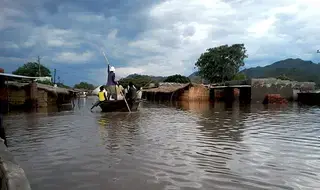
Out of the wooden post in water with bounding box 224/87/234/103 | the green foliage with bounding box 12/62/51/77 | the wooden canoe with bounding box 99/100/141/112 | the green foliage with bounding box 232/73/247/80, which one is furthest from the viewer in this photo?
the green foliage with bounding box 12/62/51/77

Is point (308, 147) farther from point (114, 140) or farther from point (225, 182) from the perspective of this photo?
point (114, 140)

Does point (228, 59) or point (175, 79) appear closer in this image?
point (228, 59)

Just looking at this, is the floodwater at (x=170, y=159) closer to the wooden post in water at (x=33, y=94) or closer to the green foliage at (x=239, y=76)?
the wooden post in water at (x=33, y=94)

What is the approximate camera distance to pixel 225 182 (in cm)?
521

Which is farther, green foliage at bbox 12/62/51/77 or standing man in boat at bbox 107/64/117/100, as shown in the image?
green foliage at bbox 12/62/51/77

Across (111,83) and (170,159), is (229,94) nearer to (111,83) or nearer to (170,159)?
(111,83)

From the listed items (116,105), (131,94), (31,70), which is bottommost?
(116,105)

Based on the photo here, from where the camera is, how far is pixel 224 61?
5884 centimetres

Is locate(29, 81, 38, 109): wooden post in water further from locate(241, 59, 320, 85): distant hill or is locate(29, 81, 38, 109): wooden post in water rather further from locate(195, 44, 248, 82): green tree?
locate(241, 59, 320, 85): distant hill

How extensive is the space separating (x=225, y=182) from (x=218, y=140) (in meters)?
3.97

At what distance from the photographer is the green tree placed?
58.7 meters

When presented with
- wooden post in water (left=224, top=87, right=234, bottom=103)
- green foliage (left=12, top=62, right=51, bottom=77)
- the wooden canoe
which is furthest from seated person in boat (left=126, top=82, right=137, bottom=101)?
green foliage (left=12, top=62, right=51, bottom=77)

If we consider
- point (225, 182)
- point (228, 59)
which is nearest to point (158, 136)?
point (225, 182)

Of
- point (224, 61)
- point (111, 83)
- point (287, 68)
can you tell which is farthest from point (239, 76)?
point (287, 68)
